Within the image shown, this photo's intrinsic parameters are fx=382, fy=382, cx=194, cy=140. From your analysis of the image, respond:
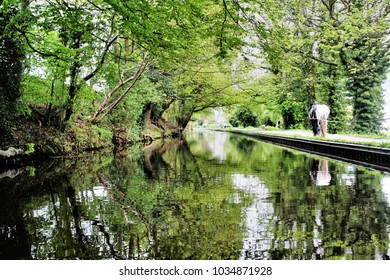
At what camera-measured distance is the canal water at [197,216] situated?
407 cm

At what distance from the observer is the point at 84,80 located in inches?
624

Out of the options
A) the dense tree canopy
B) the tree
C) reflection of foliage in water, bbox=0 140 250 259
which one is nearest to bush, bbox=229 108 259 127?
the dense tree canopy

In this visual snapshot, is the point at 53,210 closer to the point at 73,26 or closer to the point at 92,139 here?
the point at 73,26

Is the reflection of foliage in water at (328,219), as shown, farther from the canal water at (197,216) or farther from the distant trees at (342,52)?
the distant trees at (342,52)

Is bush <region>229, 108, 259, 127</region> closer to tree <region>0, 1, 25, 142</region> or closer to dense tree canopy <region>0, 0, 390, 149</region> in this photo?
dense tree canopy <region>0, 0, 390, 149</region>

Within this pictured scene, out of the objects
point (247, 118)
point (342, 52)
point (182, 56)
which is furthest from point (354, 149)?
point (247, 118)

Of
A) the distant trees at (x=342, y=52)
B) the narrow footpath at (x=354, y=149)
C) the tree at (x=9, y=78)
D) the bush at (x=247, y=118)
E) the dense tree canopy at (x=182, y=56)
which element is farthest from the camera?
the bush at (x=247, y=118)

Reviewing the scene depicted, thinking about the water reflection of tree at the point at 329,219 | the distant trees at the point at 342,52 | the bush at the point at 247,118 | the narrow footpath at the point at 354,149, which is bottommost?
the water reflection of tree at the point at 329,219

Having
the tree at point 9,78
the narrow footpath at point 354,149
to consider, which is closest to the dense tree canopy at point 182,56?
the tree at point 9,78

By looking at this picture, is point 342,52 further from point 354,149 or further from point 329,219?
point 329,219

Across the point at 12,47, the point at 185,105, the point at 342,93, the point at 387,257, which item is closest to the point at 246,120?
the point at 185,105

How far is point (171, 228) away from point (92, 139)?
1465 cm

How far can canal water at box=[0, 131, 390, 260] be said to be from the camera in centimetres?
407

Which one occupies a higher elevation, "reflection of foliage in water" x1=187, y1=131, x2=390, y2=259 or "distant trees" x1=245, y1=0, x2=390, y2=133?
"distant trees" x1=245, y1=0, x2=390, y2=133
